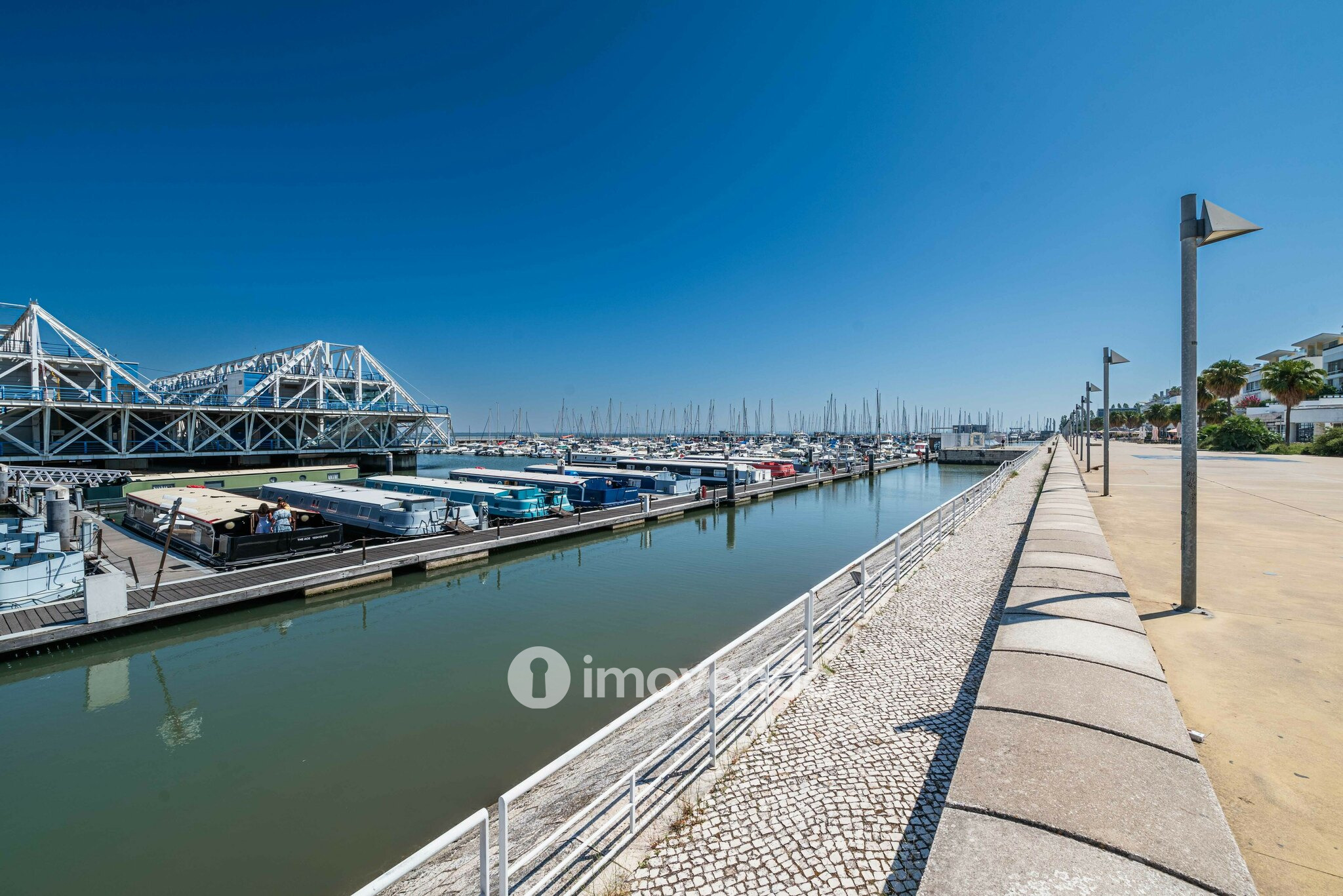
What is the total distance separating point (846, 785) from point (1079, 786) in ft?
6.06

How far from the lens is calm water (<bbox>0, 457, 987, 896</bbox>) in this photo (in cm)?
634

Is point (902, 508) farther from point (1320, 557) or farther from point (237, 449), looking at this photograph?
point (237, 449)

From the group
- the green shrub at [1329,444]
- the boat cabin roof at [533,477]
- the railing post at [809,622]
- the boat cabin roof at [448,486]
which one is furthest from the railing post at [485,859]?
the green shrub at [1329,444]

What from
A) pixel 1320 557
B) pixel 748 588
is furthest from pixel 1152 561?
pixel 748 588

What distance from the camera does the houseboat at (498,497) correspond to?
26.0 m

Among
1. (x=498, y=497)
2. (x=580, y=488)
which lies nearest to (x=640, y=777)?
(x=498, y=497)

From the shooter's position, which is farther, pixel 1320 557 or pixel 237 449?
pixel 237 449

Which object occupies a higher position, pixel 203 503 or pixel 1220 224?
pixel 1220 224

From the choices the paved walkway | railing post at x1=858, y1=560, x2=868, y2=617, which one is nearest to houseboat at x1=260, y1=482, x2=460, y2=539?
railing post at x1=858, y1=560, x2=868, y2=617

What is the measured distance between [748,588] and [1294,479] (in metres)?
28.3

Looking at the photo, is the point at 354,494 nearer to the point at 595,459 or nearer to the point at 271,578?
the point at 271,578

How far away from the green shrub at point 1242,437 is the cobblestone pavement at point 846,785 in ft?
223

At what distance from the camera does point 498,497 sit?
26.5m

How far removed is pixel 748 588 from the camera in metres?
17.1
